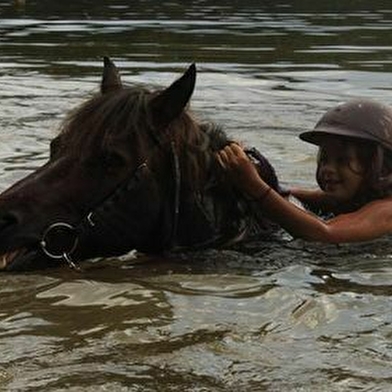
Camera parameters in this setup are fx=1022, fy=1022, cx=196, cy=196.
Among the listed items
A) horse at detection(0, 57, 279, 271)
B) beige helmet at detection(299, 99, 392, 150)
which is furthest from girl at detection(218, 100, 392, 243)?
horse at detection(0, 57, 279, 271)

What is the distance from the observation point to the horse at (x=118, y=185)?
463 centimetres

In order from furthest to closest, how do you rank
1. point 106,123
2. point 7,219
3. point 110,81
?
point 110,81, point 106,123, point 7,219

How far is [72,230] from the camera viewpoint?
4730 millimetres

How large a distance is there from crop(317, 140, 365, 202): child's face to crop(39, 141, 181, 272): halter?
1124 millimetres

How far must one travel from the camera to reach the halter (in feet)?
15.4

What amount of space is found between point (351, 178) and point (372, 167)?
0.13 metres

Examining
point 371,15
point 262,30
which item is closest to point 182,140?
point 262,30

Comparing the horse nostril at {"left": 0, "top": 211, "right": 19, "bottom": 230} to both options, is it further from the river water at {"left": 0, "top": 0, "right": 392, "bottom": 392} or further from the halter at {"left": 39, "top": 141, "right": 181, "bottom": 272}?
the river water at {"left": 0, "top": 0, "right": 392, "bottom": 392}

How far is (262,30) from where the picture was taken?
22359mm

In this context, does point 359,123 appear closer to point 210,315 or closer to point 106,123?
point 106,123

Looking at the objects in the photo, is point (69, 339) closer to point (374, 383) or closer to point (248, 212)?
point (374, 383)

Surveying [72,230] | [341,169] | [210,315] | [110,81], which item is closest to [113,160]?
[72,230]

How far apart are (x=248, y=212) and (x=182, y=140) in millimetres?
621

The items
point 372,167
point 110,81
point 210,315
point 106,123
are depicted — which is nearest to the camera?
point 210,315
